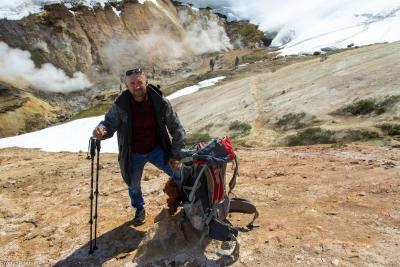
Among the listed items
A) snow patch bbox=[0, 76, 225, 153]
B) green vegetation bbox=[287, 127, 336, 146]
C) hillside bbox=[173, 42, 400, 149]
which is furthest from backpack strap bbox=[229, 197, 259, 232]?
snow patch bbox=[0, 76, 225, 153]

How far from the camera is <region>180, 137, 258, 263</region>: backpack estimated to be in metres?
6.46

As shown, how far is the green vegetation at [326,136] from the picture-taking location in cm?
1541

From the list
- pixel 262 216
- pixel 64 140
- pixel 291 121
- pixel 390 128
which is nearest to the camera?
pixel 262 216

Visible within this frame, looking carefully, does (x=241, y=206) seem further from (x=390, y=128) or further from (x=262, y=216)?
(x=390, y=128)

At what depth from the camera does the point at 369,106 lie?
18203 mm

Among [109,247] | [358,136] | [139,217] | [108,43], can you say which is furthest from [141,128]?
[108,43]

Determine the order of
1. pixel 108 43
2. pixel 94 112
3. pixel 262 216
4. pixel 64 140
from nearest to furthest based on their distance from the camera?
pixel 262 216 < pixel 64 140 < pixel 94 112 < pixel 108 43

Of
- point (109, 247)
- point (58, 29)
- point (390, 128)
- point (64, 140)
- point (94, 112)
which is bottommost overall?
point (94, 112)

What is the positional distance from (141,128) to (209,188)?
4.81 feet

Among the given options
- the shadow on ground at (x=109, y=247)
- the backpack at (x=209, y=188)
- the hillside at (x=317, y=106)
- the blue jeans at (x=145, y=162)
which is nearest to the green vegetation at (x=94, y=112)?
the hillside at (x=317, y=106)

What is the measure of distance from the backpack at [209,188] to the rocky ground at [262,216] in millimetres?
385

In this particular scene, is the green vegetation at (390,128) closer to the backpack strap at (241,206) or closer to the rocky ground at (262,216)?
the rocky ground at (262,216)

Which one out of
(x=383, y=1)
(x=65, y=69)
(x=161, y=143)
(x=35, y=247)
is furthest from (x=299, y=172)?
(x=383, y=1)

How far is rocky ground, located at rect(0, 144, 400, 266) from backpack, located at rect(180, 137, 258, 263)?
1.26 feet
